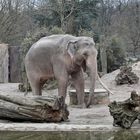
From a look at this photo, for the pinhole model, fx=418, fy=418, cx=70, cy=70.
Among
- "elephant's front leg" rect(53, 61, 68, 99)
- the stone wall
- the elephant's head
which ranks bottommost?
the stone wall

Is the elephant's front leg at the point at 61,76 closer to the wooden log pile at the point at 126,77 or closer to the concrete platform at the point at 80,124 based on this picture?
the concrete platform at the point at 80,124

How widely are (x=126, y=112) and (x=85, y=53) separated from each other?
7.76 ft

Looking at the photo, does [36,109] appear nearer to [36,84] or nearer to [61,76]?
[61,76]

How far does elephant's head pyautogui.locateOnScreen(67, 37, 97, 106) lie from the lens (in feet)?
26.0

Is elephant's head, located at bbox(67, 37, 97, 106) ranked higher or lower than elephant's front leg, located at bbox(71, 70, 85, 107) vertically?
higher

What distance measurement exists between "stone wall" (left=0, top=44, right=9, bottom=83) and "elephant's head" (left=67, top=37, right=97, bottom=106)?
9.43m

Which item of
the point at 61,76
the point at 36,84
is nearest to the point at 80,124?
the point at 61,76

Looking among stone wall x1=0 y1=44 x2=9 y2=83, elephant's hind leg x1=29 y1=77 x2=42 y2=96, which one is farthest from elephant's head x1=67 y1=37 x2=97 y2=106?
stone wall x1=0 y1=44 x2=9 y2=83

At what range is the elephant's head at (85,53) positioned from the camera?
7.93 metres

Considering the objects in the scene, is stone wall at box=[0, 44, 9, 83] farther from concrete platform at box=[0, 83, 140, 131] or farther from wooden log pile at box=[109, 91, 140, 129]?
wooden log pile at box=[109, 91, 140, 129]

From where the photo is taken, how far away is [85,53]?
798 cm

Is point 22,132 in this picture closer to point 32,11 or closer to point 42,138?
point 42,138

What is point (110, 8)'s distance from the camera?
2714cm

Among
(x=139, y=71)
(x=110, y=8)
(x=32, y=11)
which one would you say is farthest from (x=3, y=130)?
(x=110, y=8)
